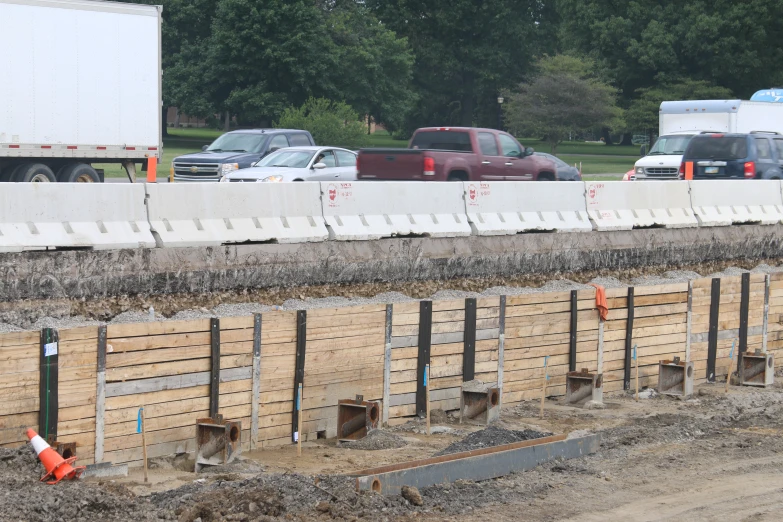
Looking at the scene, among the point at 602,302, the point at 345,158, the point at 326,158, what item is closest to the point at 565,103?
the point at 345,158

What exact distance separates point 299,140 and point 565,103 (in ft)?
104

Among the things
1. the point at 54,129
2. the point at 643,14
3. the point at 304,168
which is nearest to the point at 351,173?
the point at 304,168

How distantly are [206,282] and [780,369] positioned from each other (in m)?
10.3

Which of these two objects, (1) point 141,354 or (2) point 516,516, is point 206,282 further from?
(2) point 516,516

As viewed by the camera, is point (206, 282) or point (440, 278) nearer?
point (206, 282)

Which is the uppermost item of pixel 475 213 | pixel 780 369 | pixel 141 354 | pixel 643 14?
pixel 643 14

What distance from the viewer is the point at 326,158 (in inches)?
971

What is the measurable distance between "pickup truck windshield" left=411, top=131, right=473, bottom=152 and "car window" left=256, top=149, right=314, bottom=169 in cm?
281

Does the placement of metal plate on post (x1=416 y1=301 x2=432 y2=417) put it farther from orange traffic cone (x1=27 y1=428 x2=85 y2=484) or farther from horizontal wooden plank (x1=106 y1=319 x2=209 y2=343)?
orange traffic cone (x1=27 y1=428 x2=85 y2=484)

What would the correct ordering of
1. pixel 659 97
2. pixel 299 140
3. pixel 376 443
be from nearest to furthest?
pixel 376 443, pixel 299 140, pixel 659 97

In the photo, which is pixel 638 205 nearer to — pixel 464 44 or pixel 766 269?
pixel 766 269

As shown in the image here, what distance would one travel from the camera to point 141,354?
35.8 ft

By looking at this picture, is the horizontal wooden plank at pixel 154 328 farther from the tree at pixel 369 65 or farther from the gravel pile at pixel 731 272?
the tree at pixel 369 65

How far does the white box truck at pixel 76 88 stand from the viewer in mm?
20938
